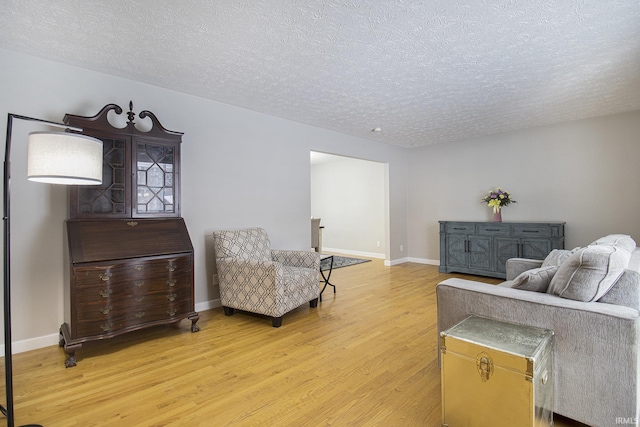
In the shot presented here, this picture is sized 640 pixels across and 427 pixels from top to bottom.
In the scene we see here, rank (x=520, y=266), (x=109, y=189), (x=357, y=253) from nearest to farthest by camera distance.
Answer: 1. (x=109, y=189)
2. (x=520, y=266)
3. (x=357, y=253)

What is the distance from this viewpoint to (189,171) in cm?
351

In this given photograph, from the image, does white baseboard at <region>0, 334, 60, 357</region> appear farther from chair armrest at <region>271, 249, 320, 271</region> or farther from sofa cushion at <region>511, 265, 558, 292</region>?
sofa cushion at <region>511, 265, 558, 292</region>

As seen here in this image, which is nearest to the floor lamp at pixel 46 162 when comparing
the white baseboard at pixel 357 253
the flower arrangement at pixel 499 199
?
the flower arrangement at pixel 499 199

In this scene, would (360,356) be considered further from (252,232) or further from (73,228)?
(73,228)

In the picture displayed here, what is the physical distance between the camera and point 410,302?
3.86m

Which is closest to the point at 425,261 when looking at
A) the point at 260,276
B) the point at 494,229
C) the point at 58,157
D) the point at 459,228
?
the point at 459,228

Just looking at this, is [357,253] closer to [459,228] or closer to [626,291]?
[459,228]

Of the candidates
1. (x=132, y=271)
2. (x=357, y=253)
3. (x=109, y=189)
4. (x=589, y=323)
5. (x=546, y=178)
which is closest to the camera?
(x=589, y=323)

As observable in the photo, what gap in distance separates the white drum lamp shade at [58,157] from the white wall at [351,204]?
19.5ft

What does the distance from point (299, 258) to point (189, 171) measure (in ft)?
5.27

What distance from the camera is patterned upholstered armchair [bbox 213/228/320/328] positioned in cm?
307

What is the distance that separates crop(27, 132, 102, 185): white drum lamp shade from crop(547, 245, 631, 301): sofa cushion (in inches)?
108

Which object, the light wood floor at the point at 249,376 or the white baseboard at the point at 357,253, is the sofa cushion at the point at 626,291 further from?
the white baseboard at the point at 357,253

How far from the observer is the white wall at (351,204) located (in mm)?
7570
